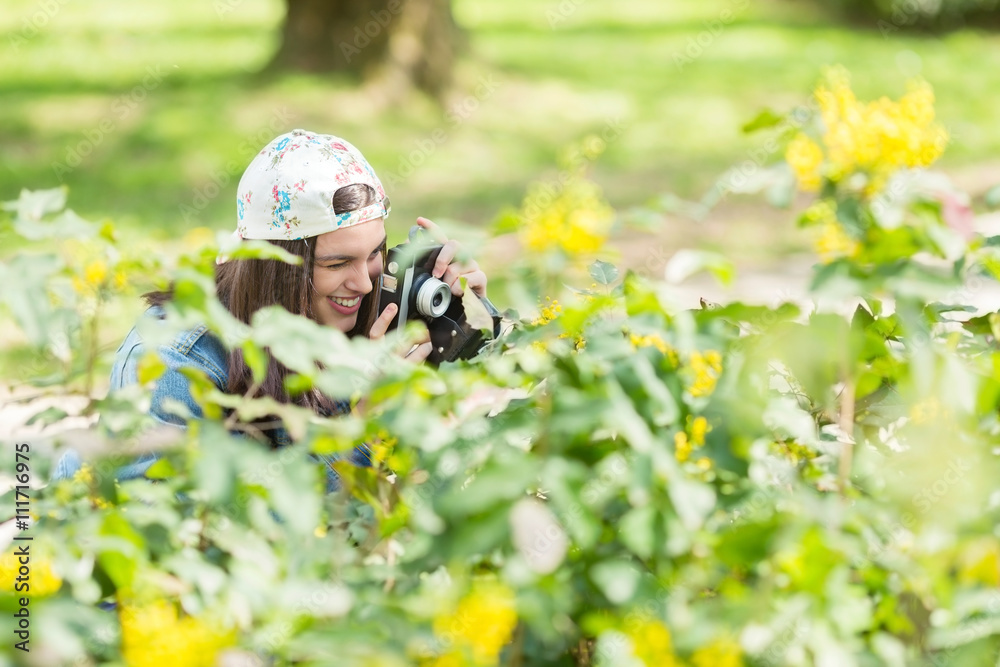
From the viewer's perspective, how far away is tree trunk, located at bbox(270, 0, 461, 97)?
8.22 m

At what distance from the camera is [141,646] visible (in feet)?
3.18

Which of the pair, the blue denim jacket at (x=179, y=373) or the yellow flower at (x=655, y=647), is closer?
the yellow flower at (x=655, y=647)

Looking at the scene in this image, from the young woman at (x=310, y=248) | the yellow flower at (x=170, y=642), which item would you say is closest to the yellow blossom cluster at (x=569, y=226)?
the yellow flower at (x=170, y=642)

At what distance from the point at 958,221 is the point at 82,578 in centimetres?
131

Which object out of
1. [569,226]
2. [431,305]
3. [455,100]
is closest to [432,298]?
[431,305]

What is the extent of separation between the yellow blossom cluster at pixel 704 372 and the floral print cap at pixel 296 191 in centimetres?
118

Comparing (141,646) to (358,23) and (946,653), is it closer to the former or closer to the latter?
(946,653)

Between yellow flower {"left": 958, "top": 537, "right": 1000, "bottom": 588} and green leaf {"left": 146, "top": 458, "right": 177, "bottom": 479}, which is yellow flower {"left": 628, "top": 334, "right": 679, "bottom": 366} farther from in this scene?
green leaf {"left": 146, "top": 458, "right": 177, "bottom": 479}

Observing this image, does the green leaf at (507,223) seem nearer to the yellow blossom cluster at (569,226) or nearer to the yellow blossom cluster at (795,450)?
the yellow blossom cluster at (569,226)

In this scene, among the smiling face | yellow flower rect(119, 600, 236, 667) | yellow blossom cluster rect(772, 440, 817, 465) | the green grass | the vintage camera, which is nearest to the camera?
yellow flower rect(119, 600, 236, 667)

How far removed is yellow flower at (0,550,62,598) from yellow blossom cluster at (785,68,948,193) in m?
0.90

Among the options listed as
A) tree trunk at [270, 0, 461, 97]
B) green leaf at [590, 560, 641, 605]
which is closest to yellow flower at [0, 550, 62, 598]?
green leaf at [590, 560, 641, 605]

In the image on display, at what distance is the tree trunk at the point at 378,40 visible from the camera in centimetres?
822

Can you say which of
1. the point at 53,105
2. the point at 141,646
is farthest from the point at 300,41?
the point at 141,646
